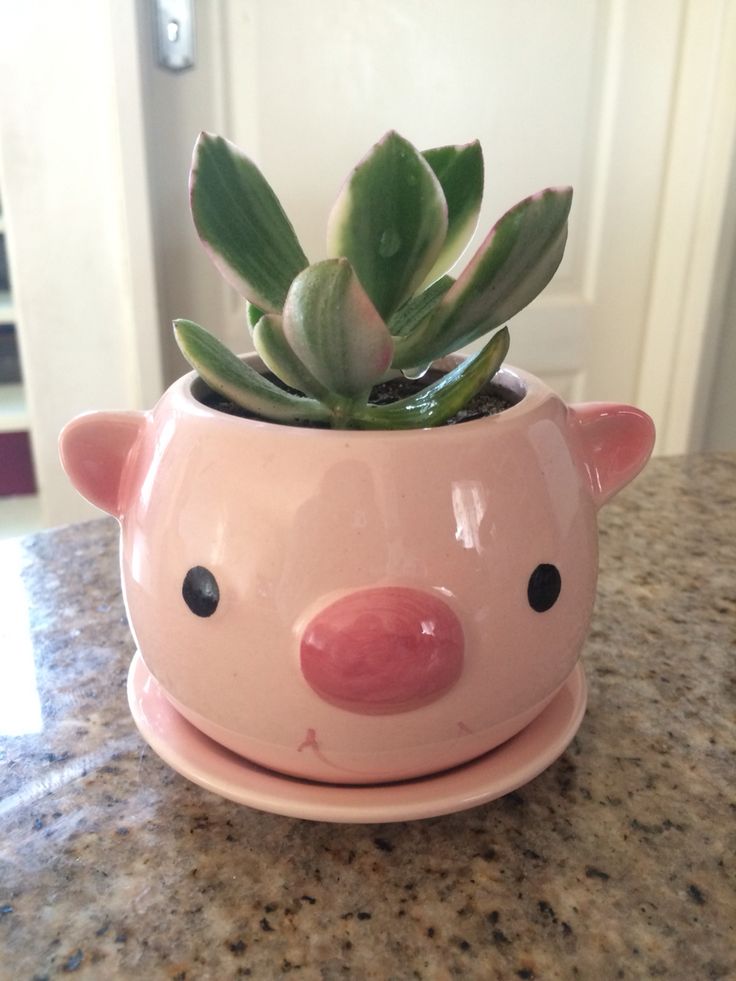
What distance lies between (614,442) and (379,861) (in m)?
0.22

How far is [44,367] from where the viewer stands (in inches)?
56.1

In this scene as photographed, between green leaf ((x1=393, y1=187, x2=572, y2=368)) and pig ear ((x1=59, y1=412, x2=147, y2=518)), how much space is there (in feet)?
0.43

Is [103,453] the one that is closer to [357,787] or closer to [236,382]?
[236,382]

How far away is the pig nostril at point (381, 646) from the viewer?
0.33 m

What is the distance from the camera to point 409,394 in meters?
0.46

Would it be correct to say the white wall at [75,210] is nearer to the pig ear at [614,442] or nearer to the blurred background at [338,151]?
the blurred background at [338,151]

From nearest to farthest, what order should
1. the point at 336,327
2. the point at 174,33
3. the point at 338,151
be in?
1. the point at 336,327
2. the point at 174,33
3. the point at 338,151

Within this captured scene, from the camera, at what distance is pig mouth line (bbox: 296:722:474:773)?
1.18ft

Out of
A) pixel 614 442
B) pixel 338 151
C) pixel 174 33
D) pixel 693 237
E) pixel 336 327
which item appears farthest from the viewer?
pixel 693 237

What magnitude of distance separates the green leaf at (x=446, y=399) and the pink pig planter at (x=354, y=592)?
0.02 m

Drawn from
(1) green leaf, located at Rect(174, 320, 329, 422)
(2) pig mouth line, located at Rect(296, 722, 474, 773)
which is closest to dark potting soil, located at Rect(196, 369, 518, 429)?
(1) green leaf, located at Rect(174, 320, 329, 422)

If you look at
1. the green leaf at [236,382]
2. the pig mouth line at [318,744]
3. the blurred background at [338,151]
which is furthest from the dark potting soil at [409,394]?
the blurred background at [338,151]

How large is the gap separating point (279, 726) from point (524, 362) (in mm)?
1403

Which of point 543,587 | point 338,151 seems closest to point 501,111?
point 338,151
